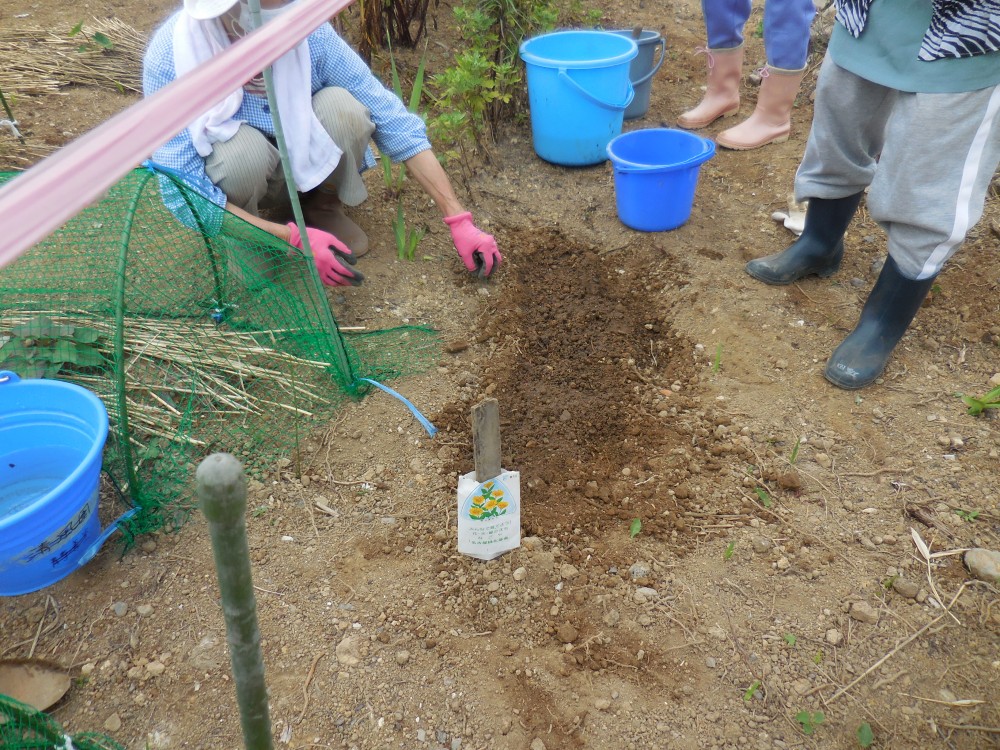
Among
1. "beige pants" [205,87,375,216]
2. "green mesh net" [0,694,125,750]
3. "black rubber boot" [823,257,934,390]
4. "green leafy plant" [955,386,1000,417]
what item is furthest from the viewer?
"beige pants" [205,87,375,216]

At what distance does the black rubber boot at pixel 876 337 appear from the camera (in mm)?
2170

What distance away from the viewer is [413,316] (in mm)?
2559

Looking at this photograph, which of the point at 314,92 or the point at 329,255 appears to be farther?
the point at 314,92

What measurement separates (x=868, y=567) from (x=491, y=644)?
894 millimetres

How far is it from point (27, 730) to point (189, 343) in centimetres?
115

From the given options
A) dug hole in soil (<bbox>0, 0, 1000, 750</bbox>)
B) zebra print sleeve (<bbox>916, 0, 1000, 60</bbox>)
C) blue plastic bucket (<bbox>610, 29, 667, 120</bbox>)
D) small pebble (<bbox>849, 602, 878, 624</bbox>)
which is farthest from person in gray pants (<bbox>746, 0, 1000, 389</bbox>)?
blue plastic bucket (<bbox>610, 29, 667, 120</bbox>)

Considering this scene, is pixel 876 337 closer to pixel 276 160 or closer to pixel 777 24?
pixel 777 24

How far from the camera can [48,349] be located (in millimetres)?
2139

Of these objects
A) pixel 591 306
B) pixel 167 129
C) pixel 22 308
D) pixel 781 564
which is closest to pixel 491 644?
pixel 781 564

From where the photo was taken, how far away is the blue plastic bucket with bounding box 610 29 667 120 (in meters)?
3.55

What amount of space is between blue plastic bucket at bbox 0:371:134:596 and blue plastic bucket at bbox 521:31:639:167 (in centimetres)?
224

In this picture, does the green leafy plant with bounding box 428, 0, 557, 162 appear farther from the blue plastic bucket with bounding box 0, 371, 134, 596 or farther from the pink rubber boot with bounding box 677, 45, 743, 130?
the blue plastic bucket with bounding box 0, 371, 134, 596

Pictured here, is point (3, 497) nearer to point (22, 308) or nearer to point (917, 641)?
point (22, 308)

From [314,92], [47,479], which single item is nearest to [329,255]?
[314,92]
